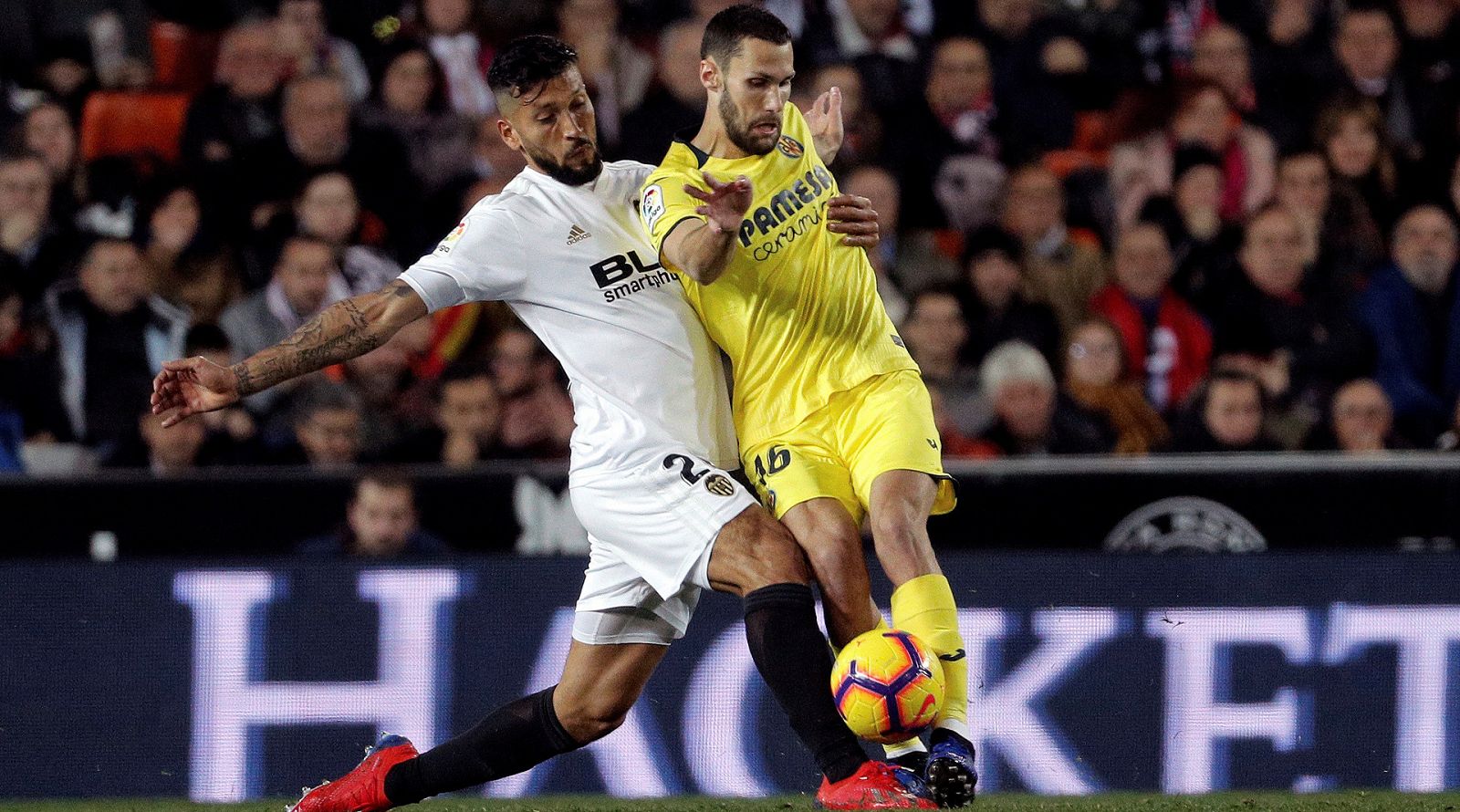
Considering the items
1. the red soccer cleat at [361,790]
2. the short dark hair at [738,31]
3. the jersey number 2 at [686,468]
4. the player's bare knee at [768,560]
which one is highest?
the short dark hair at [738,31]

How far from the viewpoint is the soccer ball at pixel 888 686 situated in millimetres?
4258

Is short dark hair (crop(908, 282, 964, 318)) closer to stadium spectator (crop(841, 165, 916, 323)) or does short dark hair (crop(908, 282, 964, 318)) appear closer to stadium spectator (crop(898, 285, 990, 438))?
stadium spectator (crop(898, 285, 990, 438))

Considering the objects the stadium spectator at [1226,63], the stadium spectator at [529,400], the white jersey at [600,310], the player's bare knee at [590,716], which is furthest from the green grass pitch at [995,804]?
the stadium spectator at [1226,63]

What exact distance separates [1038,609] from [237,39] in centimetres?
479

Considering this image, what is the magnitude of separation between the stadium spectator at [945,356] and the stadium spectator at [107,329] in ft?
9.89

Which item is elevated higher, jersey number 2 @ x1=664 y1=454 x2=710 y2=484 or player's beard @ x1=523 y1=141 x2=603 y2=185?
player's beard @ x1=523 y1=141 x2=603 y2=185

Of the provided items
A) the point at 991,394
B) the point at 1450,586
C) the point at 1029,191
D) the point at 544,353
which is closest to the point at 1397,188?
the point at 1029,191

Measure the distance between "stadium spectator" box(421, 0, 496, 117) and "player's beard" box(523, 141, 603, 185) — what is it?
4046 mm

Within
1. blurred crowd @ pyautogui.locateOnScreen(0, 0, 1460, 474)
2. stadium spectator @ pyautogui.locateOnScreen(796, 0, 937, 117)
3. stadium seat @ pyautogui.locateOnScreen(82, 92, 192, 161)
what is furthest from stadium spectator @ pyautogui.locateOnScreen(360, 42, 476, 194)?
stadium spectator @ pyautogui.locateOnScreen(796, 0, 937, 117)

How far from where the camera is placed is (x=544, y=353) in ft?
25.7

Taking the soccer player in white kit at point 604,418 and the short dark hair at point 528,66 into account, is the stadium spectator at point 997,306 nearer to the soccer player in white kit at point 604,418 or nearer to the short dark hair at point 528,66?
the soccer player in white kit at point 604,418

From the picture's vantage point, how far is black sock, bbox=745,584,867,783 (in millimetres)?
4438

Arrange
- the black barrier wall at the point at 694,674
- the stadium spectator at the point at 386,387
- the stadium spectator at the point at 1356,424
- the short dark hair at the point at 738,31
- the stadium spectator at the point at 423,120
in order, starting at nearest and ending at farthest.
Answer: the short dark hair at the point at 738,31, the black barrier wall at the point at 694,674, the stadium spectator at the point at 386,387, the stadium spectator at the point at 1356,424, the stadium spectator at the point at 423,120

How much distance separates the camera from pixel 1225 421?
24.6ft
